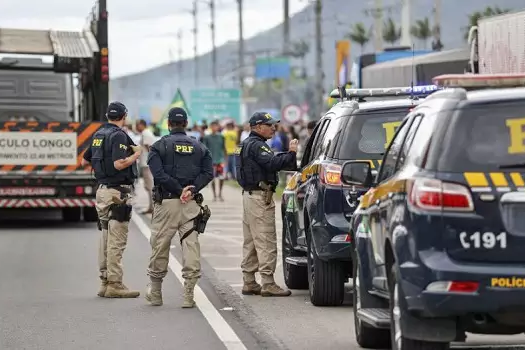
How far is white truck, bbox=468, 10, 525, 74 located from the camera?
20.5 metres

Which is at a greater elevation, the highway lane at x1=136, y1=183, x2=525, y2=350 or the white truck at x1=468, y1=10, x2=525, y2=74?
the white truck at x1=468, y1=10, x2=525, y2=74

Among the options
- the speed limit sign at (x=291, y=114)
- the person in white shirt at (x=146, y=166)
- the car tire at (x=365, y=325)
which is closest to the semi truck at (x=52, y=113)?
the person in white shirt at (x=146, y=166)

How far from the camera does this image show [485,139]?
8266mm

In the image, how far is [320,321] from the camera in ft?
40.6

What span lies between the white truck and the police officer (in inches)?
296

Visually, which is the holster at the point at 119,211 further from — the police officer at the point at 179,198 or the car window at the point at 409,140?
the car window at the point at 409,140

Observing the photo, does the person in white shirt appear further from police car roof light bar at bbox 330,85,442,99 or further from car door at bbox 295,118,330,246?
police car roof light bar at bbox 330,85,442,99

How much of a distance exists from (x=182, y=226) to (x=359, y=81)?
21202mm

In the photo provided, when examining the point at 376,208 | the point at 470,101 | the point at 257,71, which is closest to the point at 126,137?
the point at 376,208

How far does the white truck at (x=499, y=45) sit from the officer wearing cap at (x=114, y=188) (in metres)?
7.18

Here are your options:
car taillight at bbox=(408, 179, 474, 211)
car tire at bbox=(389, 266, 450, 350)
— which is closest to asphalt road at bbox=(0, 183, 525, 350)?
car tire at bbox=(389, 266, 450, 350)

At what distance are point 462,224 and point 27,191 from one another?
17046 millimetres

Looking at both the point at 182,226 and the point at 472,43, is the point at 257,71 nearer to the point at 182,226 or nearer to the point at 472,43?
the point at 472,43

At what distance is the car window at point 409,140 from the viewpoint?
8961mm
